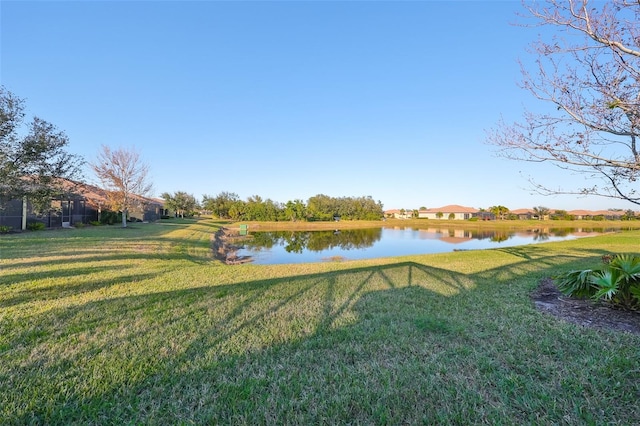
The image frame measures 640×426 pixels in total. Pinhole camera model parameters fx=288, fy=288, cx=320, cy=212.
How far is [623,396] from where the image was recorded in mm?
2029

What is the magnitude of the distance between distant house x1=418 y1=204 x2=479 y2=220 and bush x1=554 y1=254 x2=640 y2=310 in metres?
85.8

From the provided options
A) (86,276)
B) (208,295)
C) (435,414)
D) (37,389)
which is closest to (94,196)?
(86,276)

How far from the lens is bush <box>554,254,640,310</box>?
12.7ft

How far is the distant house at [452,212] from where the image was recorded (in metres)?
86.5

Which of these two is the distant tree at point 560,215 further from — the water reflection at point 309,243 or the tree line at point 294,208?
the water reflection at point 309,243

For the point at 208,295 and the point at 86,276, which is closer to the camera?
the point at 208,295

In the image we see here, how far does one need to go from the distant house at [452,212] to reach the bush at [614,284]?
85.8m

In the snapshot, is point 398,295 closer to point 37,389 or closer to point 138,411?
point 138,411

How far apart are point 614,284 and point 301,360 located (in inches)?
172

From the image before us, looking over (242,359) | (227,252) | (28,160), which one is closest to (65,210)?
(227,252)

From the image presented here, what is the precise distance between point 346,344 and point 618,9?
4.65 metres

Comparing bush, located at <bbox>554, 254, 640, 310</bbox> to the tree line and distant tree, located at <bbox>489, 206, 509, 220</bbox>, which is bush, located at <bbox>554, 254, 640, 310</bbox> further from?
distant tree, located at <bbox>489, 206, 509, 220</bbox>

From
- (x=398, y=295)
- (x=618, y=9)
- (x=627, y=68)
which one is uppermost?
(x=618, y=9)

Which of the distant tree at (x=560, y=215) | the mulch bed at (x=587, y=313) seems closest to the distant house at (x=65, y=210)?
the mulch bed at (x=587, y=313)
